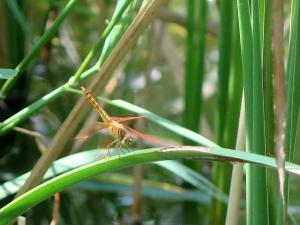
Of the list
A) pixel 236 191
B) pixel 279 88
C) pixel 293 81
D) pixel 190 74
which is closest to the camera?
pixel 279 88

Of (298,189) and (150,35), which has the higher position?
(150,35)

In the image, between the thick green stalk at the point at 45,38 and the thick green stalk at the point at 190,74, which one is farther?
the thick green stalk at the point at 190,74

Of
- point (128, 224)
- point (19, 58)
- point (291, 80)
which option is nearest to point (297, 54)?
point (291, 80)

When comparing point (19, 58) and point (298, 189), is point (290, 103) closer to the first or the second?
point (298, 189)

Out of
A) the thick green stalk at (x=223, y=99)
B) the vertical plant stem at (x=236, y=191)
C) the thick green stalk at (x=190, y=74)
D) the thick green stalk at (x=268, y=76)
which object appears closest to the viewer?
the thick green stalk at (x=268, y=76)

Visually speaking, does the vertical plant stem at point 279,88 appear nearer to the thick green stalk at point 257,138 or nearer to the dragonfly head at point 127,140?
the thick green stalk at point 257,138

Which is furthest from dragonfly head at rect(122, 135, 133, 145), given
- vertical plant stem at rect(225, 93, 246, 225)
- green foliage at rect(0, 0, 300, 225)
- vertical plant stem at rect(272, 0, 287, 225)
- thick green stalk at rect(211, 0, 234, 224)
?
thick green stalk at rect(211, 0, 234, 224)

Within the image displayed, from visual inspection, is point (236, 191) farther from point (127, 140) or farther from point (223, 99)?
point (223, 99)

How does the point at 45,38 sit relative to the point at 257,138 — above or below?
above

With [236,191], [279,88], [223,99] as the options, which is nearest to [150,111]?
[223,99]

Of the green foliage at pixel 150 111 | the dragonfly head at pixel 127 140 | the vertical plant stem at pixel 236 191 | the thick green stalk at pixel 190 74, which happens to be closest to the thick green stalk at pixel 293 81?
the green foliage at pixel 150 111

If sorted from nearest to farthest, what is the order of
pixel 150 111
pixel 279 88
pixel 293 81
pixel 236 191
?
pixel 279 88 → pixel 293 81 → pixel 236 191 → pixel 150 111
